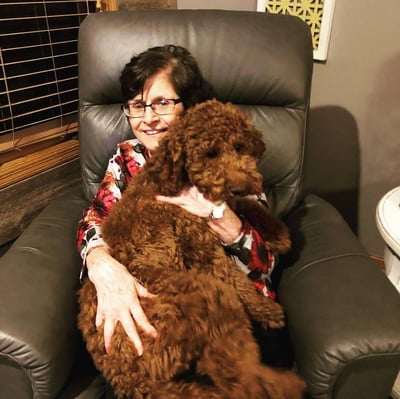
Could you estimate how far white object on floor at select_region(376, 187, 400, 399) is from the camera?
127 cm

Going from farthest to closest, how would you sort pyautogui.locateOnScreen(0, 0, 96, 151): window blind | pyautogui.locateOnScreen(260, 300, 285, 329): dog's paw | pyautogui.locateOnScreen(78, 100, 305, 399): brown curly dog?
1. pyautogui.locateOnScreen(0, 0, 96, 151): window blind
2. pyautogui.locateOnScreen(260, 300, 285, 329): dog's paw
3. pyautogui.locateOnScreen(78, 100, 305, 399): brown curly dog

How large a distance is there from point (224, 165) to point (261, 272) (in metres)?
0.40

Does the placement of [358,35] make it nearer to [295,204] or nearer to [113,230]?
[295,204]

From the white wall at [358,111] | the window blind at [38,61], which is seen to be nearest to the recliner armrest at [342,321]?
the white wall at [358,111]

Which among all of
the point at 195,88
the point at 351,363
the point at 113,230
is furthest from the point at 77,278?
the point at 351,363

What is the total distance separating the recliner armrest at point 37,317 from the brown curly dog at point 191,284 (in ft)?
0.32

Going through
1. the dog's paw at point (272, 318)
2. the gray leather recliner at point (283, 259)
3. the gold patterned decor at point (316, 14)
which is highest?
the gold patterned decor at point (316, 14)

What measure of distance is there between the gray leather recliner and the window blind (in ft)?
1.37

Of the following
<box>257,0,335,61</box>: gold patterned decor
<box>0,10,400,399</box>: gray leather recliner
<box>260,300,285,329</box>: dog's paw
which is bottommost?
<box>260,300,285,329</box>: dog's paw

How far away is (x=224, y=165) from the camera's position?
3.34 ft

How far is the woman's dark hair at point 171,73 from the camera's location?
136 centimetres

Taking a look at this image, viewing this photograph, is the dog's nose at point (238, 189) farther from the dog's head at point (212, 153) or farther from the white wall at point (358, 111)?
the white wall at point (358, 111)

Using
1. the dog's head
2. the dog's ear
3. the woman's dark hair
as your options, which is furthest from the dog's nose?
the woman's dark hair

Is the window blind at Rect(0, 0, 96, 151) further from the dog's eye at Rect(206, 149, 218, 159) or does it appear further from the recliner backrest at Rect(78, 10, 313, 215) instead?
the dog's eye at Rect(206, 149, 218, 159)
